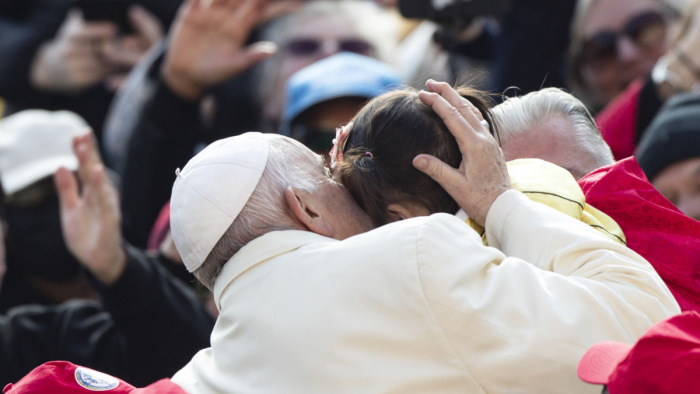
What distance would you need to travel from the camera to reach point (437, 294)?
1.95 m

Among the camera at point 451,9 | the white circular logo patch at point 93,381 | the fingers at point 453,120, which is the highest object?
the fingers at point 453,120

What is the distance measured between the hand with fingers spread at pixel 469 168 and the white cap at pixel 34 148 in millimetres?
2557

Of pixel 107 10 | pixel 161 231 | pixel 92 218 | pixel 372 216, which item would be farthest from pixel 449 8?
pixel 107 10

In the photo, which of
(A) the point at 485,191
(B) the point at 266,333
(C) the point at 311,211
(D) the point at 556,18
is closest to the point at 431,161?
(A) the point at 485,191

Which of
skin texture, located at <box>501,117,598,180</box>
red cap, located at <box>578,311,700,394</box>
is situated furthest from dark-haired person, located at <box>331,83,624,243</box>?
red cap, located at <box>578,311,700,394</box>

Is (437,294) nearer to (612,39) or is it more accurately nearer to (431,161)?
(431,161)

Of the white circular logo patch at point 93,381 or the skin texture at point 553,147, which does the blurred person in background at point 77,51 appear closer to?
the skin texture at point 553,147

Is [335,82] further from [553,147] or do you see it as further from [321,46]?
[553,147]

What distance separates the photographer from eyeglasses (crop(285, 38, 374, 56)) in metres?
4.95

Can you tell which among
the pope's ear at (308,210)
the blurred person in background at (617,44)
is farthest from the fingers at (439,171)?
the blurred person in background at (617,44)

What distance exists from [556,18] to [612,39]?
0.27 m

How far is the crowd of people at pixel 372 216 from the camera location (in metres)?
1.96

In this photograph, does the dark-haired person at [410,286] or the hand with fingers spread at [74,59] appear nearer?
the dark-haired person at [410,286]

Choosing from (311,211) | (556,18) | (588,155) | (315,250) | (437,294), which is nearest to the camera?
(437,294)
